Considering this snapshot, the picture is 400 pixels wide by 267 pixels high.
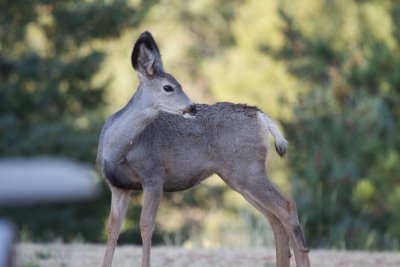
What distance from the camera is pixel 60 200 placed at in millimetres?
1197

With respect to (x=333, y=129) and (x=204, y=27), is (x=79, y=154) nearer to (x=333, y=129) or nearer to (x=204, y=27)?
(x=333, y=129)

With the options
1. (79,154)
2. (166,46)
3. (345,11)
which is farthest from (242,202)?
(166,46)

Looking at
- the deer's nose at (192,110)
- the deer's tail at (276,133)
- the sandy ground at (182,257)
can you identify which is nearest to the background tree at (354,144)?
the sandy ground at (182,257)

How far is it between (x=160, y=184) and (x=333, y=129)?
11.7m

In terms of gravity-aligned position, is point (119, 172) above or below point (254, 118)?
below

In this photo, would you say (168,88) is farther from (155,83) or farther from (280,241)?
(280,241)

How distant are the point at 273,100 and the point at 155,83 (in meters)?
16.5

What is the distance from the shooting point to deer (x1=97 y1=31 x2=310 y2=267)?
6.80 m

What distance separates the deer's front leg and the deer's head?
63cm

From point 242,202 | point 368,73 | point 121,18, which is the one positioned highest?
point 121,18

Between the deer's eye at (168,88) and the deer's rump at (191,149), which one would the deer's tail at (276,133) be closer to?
the deer's rump at (191,149)

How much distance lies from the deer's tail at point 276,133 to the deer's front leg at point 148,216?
100cm

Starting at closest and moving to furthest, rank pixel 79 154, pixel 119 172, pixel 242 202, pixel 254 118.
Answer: pixel 119 172 < pixel 254 118 < pixel 79 154 < pixel 242 202

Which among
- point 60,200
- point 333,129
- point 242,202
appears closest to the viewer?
point 60,200
